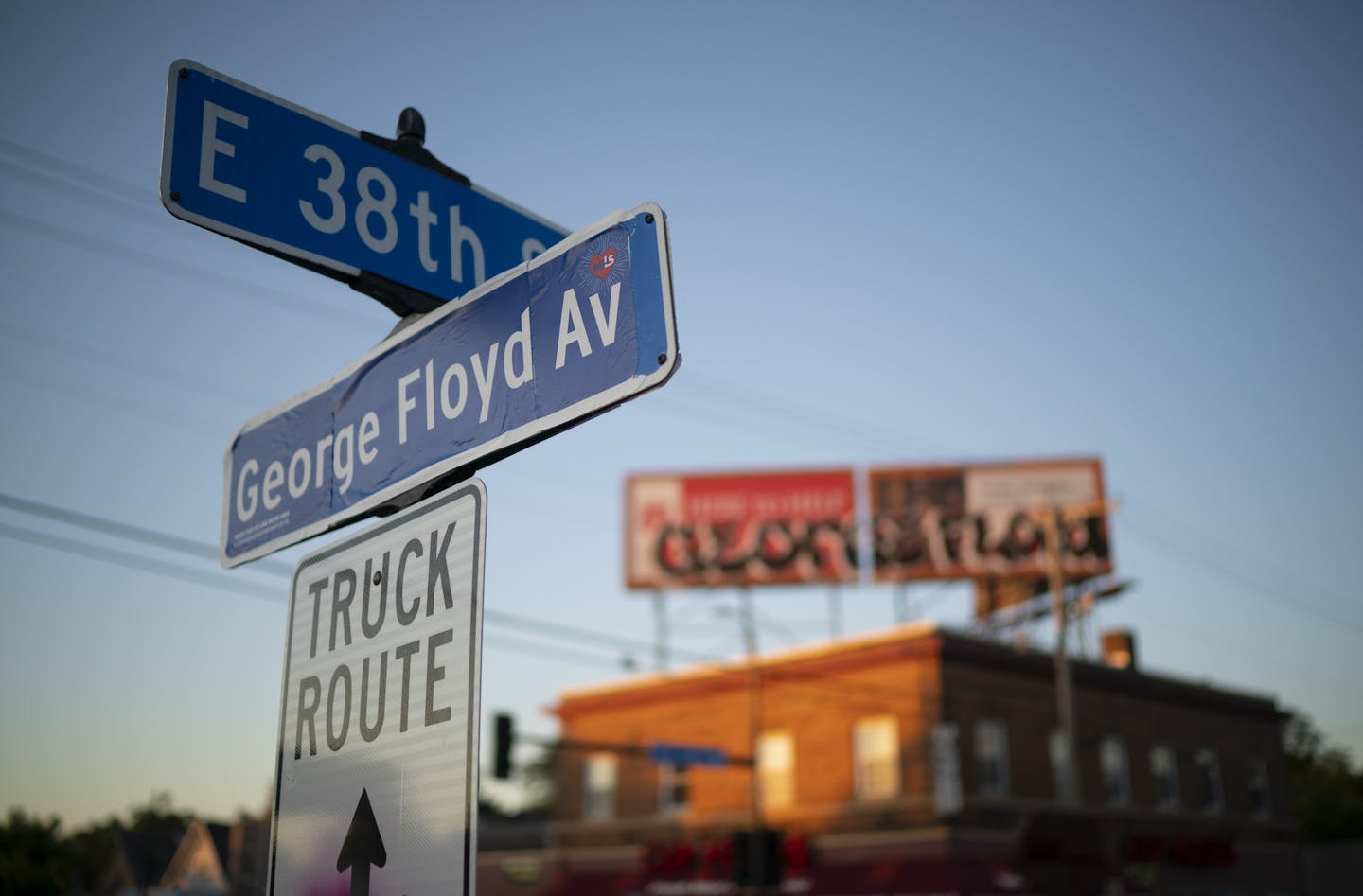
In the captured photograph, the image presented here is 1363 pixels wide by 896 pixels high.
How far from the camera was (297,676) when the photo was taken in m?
3.32

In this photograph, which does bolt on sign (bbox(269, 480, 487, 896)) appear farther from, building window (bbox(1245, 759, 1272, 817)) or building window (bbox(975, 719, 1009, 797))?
building window (bbox(1245, 759, 1272, 817))

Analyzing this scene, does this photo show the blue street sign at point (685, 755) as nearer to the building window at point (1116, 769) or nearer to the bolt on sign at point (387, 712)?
the building window at point (1116, 769)

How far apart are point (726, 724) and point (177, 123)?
29.8 meters

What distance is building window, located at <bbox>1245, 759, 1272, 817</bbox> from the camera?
3650 centimetres

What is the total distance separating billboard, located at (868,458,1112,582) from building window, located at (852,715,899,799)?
20.5 ft

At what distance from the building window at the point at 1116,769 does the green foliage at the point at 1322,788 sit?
27.6 meters

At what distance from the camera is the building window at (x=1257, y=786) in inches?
1437

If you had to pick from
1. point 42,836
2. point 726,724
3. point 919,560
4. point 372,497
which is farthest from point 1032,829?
point 42,836

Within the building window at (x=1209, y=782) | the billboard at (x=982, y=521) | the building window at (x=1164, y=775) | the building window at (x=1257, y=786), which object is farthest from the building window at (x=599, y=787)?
the building window at (x=1257, y=786)

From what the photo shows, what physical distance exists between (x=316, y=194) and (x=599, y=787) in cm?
3225

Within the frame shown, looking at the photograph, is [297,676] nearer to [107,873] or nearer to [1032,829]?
[1032,829]

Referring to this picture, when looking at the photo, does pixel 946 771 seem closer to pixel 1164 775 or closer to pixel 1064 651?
pixel 1064 651

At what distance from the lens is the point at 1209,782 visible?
3550 cm

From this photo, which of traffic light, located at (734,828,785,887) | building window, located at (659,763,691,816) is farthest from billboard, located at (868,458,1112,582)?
traffic light, located at (734,828,785,887)
